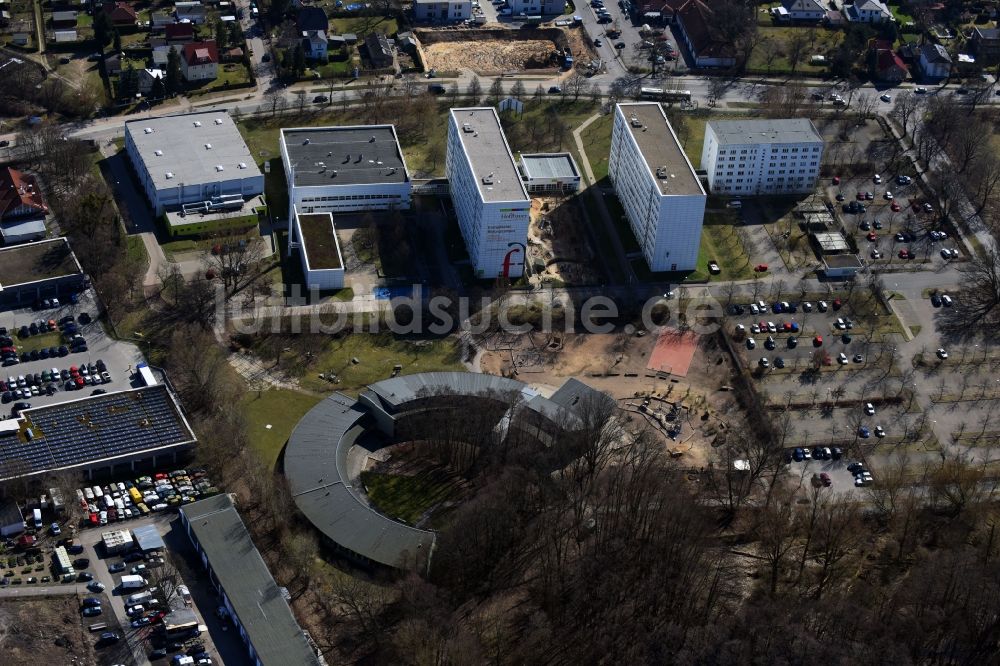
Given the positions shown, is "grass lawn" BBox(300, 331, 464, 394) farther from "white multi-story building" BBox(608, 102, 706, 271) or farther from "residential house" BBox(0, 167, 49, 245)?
"residential house" BBox(0, 167, 49, 245)

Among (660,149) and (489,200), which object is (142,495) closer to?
(489,200)

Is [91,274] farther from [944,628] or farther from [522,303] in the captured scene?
[944,628]

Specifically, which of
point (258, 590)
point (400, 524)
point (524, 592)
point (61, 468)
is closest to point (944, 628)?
point (524, 592)

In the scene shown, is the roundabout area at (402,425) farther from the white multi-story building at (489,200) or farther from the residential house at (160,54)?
the residential house at (160,54)

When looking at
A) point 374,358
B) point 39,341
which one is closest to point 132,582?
point 39,341

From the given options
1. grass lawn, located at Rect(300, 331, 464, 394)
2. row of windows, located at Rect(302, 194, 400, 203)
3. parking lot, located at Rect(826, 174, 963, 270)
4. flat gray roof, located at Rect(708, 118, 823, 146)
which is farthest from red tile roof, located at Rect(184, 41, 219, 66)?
parking lot, located at Rect(826, 174, 963, 270)

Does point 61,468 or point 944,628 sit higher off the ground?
point 61,468
